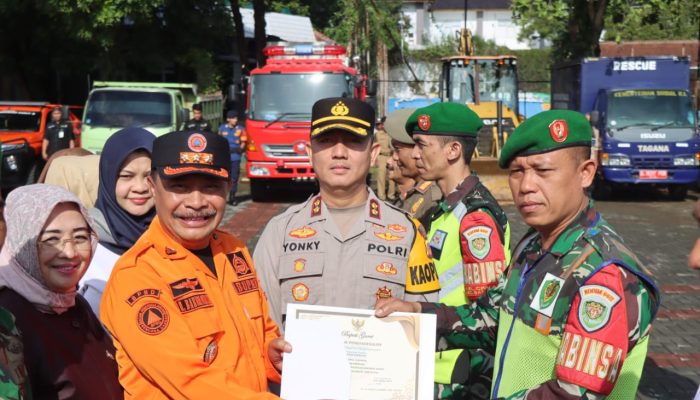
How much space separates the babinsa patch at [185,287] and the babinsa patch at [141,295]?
0.20 ft

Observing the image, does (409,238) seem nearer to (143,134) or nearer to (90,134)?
(143,134)

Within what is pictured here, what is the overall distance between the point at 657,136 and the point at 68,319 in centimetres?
1646

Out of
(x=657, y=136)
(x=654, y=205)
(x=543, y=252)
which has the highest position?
(x=543, y=252)

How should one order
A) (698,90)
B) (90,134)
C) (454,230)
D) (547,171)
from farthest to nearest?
(698,90) < (90,134) < (454,230) < (547,171)

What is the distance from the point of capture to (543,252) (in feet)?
9.15

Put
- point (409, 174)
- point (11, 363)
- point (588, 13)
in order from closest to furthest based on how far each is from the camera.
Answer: point (11, 363)
point (409, 174)
point (588, 13)

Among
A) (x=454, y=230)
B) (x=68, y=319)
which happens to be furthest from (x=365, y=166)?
(x=68, y=319)

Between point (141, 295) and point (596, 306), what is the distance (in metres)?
1.36

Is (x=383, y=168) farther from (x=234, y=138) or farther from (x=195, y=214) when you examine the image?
(x=195, y=214)

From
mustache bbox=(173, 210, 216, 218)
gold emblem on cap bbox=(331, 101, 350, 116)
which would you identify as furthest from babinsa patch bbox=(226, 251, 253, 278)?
gold emblem on cap bbox=(331, 101, 350, 116)

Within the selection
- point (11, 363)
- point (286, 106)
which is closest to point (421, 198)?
point (11, 363)

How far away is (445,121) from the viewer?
416cm

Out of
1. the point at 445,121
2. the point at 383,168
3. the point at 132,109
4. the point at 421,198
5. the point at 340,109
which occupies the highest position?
the point at 340,109

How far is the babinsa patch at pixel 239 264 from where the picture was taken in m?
2.98
